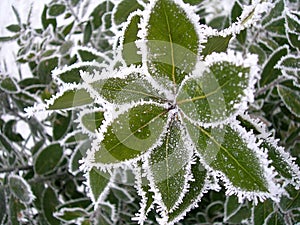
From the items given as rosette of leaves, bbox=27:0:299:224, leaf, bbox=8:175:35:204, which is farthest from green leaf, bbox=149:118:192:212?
leaf, bbox=8:175:35:204

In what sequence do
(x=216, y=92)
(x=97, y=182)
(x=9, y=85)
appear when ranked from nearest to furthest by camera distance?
(x=216, y=92) < (x=97, y=182) < (x=9, y=85)

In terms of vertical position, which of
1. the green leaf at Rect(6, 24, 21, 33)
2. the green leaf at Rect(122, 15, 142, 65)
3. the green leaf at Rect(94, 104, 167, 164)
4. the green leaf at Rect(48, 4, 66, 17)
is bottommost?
the green leaf at Rect(94, 104, 167, 164)

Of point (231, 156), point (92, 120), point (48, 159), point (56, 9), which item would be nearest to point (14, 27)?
point (56, 9)

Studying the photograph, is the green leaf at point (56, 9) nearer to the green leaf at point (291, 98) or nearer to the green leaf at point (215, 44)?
the green leaf at point (291, 98)

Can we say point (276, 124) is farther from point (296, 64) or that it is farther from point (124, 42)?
point (124, 42)

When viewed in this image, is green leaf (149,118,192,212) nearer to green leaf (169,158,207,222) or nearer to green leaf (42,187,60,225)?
green leaf (169,158,207,222)

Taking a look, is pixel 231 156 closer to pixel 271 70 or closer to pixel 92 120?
pixel 92 120
